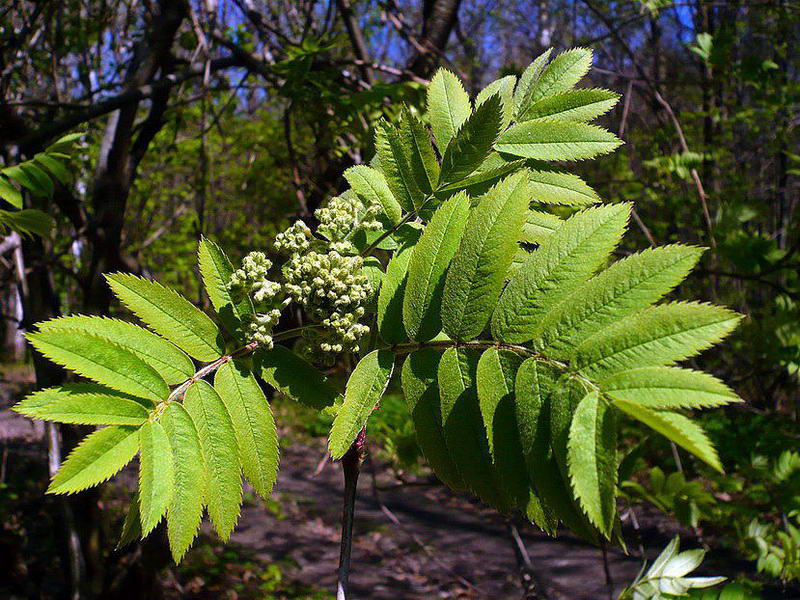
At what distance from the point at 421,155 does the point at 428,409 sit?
0.38 m

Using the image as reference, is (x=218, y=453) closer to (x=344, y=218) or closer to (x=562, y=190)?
(x=344, y=218)

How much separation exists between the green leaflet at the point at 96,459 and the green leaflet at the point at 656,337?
531mm

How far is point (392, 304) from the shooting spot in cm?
87

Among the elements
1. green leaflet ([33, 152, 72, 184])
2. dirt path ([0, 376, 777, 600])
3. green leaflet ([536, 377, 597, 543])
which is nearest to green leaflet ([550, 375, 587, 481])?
green leaflet ([536, 377, 597, 543])

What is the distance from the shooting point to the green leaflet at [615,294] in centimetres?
69

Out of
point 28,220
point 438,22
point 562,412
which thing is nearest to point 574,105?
point 562,412

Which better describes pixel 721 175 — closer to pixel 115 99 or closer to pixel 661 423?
pixel 115 99

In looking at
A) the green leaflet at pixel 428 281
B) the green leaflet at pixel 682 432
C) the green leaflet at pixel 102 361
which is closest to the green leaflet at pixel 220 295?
the green leaflet at pixel 102 361

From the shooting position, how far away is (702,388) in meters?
0.60

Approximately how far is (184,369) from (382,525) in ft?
22.8

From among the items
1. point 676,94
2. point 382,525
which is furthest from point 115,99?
point 676,94

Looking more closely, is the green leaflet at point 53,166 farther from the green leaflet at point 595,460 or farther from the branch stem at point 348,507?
the green leaflet at point 595,460

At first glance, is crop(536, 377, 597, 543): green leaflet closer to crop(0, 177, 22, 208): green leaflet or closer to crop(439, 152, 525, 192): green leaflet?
crop(439, 152, 525, 192): green leaflet

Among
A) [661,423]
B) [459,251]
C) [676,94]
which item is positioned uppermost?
[676,94]
